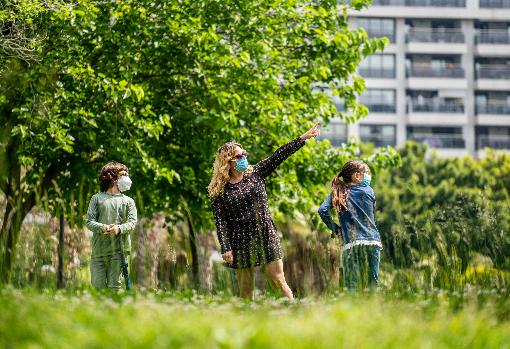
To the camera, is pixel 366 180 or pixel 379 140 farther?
pixel 379 140

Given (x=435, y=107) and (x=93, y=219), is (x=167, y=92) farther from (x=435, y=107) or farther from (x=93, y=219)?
(x=435, y=107)

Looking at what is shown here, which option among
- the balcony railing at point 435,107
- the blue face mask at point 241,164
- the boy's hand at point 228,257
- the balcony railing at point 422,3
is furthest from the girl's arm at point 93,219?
the balcony railing at point 422,3

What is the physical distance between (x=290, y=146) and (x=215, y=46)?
867 cm

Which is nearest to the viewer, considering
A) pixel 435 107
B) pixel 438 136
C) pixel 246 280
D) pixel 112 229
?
pixel 246 280

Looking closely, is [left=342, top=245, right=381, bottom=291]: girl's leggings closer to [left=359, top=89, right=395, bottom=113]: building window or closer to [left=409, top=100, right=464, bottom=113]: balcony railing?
[left=359, top=89, right=395, bottom=113]: building window

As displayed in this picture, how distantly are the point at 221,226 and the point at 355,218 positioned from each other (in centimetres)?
126

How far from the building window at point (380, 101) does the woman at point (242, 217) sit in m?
71.2

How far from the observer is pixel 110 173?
9.77 m

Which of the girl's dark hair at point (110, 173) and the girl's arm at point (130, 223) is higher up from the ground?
the girl's dark hair at point (110, 173)

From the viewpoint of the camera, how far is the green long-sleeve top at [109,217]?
9547mm

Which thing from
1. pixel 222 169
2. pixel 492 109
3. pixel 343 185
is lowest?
pixel 343 185

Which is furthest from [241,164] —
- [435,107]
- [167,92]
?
[435,107]

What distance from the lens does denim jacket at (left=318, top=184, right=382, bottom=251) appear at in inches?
365

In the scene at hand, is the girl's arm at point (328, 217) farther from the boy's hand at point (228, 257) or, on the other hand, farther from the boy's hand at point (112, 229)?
the boy's hand at point (112, 229)
